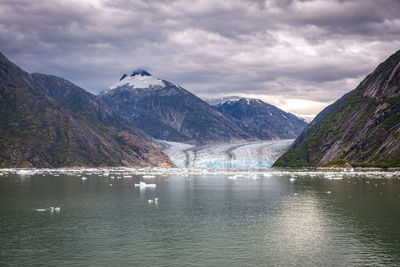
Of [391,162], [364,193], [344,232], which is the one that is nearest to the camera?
[344,232]

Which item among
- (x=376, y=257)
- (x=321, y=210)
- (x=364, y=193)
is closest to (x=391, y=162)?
(x=364, y=193)

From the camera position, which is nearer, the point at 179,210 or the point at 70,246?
the point at 70,246

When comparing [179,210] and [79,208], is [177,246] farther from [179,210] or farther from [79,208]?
[79,208]

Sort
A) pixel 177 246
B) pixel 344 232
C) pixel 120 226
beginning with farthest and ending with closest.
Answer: pixel 120 226, pixel 344 232, pixel 177 246

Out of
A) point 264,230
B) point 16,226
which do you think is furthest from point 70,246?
point 264,230

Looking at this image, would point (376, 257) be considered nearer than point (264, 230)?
Yes

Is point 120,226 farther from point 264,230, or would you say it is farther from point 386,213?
point 386,213
